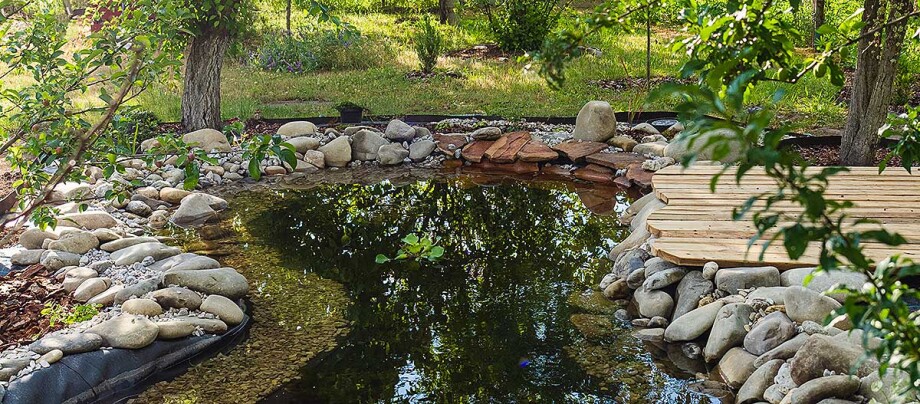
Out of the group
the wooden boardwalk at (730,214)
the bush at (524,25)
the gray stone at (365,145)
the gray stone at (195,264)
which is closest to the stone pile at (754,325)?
the wooden boardwalk at (730,214)

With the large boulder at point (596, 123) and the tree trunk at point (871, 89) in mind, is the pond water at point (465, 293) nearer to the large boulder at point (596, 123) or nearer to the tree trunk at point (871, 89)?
the large boulder at point (596, 123)

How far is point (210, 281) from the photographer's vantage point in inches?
203

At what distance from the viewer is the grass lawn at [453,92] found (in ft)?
34.3

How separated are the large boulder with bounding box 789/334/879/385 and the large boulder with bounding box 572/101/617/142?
17.4 feet

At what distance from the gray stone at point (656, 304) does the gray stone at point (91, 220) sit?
160 inches

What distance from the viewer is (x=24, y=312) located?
4691 mm

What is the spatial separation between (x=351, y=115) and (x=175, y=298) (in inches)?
208

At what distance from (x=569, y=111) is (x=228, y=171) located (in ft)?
13.6

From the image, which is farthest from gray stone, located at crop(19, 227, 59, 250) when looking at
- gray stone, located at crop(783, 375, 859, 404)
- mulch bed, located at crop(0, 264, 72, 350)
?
gray stone, located at crop(783, 375, 859, 404)

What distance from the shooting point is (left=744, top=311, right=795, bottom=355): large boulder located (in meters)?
4.20

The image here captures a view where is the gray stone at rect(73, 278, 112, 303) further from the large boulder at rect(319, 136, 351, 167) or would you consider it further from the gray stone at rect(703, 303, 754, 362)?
the large boulder at rect(319, 136, 351, 167)

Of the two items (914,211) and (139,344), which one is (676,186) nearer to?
(914,211)

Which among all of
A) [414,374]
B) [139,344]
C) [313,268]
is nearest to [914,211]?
[414,374]

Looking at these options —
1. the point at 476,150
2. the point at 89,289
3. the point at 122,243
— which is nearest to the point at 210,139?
the point at 476,150
